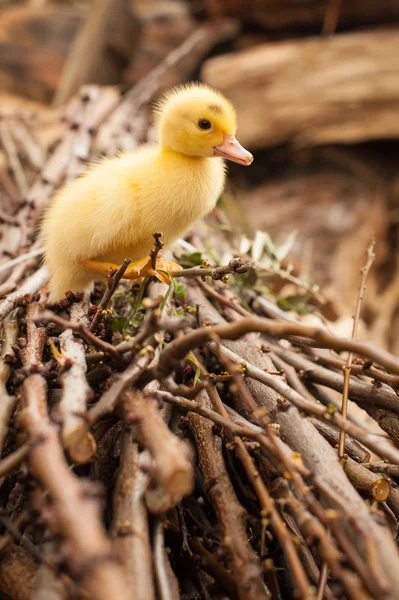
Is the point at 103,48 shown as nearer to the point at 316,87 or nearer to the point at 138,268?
the point at 316,87

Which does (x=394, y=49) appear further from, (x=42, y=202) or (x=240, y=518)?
(x=240, y=518)

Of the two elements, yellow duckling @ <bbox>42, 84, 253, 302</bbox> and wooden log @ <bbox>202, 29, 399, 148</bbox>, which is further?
wooden log @ <bbox>202, 29, 399, 148</bbox>

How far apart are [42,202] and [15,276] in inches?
19.2

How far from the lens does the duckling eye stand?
113cm

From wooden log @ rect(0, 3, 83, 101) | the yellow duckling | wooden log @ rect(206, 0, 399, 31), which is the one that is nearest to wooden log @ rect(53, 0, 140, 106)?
wooden log @ rect(206, 0, 399, 31)

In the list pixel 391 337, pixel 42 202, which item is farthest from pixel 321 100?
pixel 42 202

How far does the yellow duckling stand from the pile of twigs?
0.36 ft

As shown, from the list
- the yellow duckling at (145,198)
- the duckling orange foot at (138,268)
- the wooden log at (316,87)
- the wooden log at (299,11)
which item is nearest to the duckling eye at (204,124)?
the yellow duckling at (145,198)

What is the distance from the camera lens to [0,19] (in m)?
4.05

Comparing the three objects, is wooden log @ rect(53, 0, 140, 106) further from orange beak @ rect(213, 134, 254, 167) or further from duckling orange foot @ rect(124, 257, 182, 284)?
duckling orange foot @ rect(124, 257, 182, 284)

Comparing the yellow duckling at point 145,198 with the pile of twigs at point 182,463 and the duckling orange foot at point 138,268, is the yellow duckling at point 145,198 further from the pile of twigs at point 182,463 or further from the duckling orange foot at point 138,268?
the pile of twigs at point 182,463

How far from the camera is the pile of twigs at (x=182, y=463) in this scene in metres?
0.65

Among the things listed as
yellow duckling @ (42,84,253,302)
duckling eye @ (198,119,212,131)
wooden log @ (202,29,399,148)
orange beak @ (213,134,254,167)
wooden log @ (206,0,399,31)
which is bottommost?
yellow duckling @ (42,84,253,302)

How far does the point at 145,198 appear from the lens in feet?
3.58
